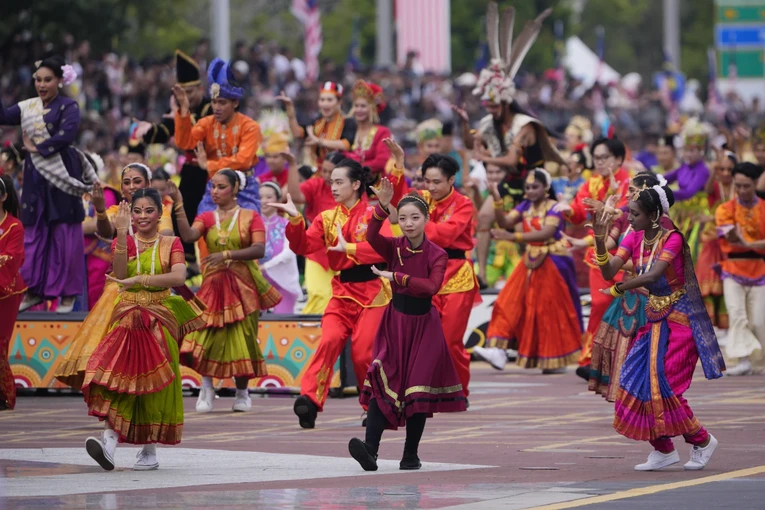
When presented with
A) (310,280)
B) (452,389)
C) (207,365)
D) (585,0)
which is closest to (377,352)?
(452,389)

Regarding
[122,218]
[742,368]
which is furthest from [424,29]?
[122,218]

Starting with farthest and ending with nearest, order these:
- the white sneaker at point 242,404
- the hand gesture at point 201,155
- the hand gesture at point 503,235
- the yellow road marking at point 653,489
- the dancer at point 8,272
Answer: the hand gesture at point 503,235 < the hand gesture at point 201,155 < the white sneaker at point 242,404 < the dancer at point 8,272 < the yellow road marking at point 653,489

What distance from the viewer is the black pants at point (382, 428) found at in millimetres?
10438

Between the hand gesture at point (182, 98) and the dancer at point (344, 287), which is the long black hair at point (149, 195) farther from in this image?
the hand gesture at point (182, 98)

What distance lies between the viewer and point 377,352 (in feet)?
35.2

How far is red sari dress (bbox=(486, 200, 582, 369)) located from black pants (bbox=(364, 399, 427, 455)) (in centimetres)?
625

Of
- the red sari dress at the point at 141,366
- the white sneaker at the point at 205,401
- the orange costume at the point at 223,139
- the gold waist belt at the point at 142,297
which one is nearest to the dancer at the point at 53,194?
the orange costume at the point at 223,139

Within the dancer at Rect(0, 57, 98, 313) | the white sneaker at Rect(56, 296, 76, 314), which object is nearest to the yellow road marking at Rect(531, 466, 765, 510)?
the dancer at Rect(0, 57, 98, 313)

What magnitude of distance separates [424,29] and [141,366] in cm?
3078

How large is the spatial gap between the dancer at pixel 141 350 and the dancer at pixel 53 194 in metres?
4.53

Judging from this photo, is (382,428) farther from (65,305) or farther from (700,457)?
(65,305)

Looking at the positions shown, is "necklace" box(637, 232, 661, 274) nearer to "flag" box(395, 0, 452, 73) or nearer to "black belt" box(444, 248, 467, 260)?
"black belt" box(444, 248, 467, 260)

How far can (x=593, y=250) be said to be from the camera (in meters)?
15.1

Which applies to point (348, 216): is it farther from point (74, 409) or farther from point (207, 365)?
point (74, 409)
